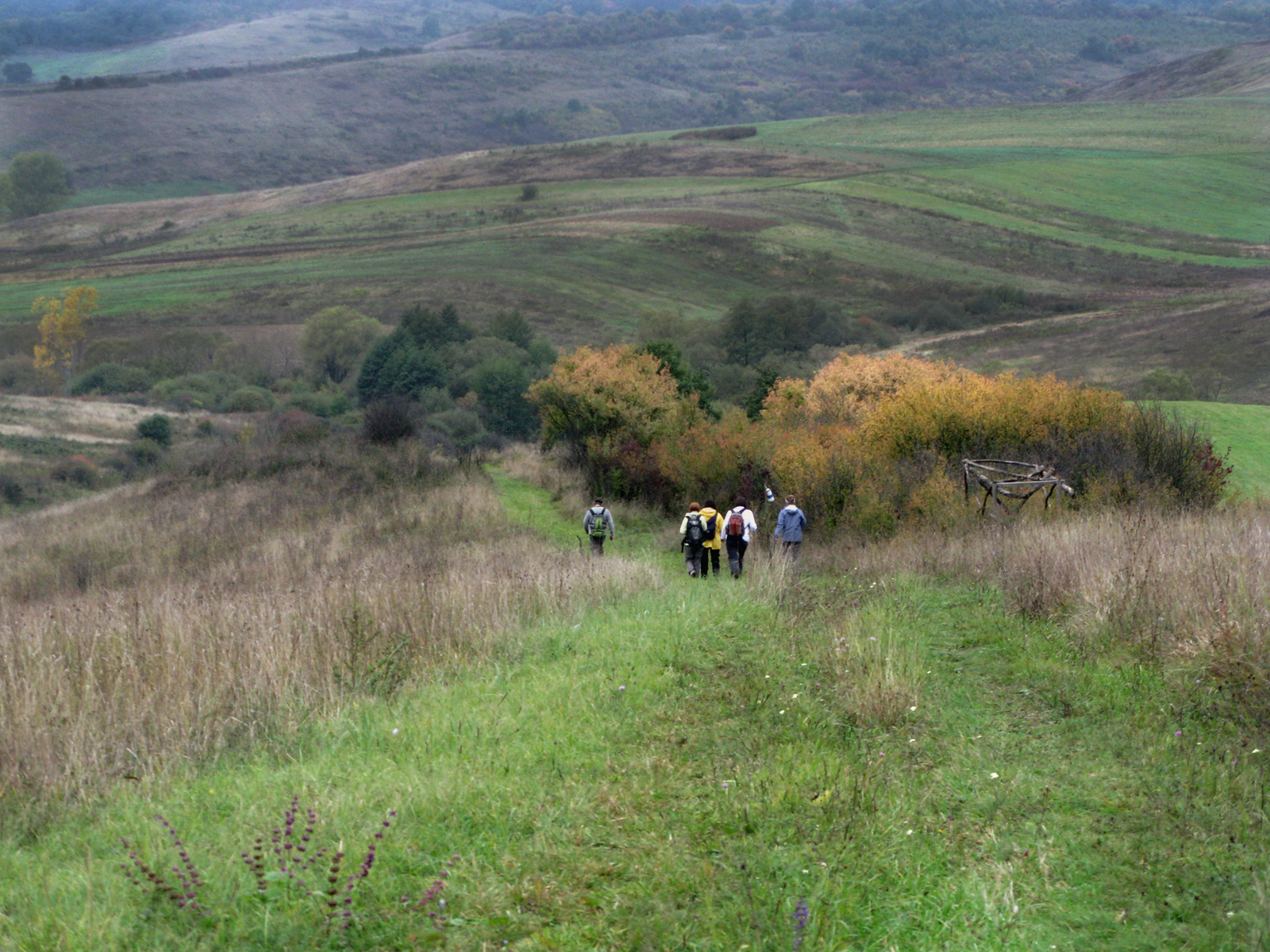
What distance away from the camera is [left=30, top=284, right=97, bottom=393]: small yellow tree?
76631 millimetres

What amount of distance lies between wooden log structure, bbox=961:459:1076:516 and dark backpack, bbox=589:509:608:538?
6.07 metres

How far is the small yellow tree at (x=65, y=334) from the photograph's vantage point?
7663 centimetres

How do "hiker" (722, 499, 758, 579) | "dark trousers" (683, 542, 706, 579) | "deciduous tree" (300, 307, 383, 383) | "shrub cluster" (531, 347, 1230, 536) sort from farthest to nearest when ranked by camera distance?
1. "deciduous tree" (300, 307, 383, 383)
2. "shrub cluster" (531, 347, 1230, 536)
3. "dark trousers" (683, 542, 706, 579)
4. "hiker" (722, 499, 758, 579)

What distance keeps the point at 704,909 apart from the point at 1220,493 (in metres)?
18.4

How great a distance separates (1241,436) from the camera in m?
25.5

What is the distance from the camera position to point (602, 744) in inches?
238

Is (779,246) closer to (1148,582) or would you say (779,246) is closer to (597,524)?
(597,524)

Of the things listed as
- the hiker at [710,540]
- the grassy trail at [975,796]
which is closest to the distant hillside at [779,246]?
the hiker at [710,540]

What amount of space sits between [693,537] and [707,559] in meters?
0.42

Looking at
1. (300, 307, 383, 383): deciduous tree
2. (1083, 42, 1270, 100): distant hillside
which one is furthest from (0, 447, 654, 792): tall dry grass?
(1083, 42, 1270, 100): distant hillside

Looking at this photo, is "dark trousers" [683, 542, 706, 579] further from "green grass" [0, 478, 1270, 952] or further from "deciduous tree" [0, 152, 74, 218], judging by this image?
"deciduous tree" [0, 152, 74, 218]

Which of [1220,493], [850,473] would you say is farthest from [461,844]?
[1220,493]

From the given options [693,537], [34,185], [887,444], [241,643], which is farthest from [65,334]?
[34,185]

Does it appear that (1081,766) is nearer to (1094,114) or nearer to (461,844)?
(461,844)
